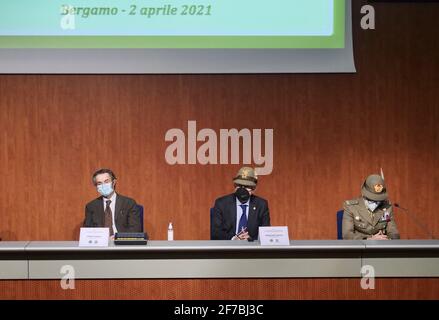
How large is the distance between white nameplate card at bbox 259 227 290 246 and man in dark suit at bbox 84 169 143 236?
4.55ft

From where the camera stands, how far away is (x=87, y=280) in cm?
326

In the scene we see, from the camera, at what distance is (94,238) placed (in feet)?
11.4

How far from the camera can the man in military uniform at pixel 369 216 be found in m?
4.36

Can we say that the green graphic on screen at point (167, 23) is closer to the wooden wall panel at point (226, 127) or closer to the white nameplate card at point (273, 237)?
the wooden wall panel at point (226, 127)

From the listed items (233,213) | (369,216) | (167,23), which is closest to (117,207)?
(233,213)

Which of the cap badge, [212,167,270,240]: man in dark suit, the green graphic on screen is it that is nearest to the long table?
the cap badge

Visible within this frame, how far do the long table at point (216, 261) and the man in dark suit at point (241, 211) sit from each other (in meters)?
1.12

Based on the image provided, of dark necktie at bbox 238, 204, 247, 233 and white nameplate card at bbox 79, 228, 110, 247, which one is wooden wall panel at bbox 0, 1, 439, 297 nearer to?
dark necktie at bbox 238, 204, 247, 233

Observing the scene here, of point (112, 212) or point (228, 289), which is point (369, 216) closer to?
point (228, 289)

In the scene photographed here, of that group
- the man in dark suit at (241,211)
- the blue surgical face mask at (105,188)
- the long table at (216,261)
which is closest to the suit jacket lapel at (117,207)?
the blue surgical face mask at (105,188)

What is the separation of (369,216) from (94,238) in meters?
1.97

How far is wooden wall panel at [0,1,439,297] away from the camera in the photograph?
18.2 ft

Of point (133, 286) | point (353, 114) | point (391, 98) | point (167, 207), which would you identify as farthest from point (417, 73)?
point (133, 286)

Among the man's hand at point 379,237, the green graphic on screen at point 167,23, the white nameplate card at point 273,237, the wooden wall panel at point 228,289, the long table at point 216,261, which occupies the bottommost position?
the wooden wall panel at point 228,289
